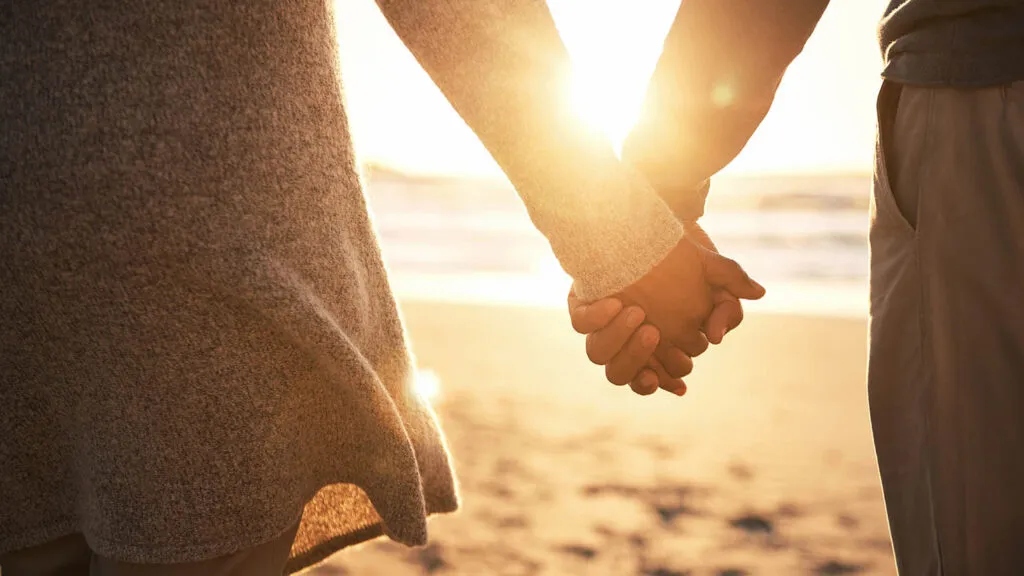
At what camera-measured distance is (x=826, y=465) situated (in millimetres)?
3859

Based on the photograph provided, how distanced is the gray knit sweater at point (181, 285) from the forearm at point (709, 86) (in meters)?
1.06

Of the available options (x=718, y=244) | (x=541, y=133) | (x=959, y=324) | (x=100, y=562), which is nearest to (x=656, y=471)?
(x=959, y=324)

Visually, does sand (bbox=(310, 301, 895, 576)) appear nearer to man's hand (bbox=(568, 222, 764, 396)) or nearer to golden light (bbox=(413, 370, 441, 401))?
golden light (bbox=(413, 370, 441, 401))

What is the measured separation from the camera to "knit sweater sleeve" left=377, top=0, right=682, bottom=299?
1.17 metres

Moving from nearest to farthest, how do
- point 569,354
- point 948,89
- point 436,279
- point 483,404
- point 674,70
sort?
point 948,89 < point 674,70 < point 483,404 < point 569,354 < point 436,279

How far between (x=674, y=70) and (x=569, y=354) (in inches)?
162

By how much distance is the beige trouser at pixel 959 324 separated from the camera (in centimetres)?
129

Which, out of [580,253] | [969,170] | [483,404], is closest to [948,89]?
[969,170]

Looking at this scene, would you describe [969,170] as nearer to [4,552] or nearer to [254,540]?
[254,540]

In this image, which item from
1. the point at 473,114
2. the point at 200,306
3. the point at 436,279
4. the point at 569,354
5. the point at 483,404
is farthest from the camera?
the point at 436,279

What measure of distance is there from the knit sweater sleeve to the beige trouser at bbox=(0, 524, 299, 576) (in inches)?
22.5

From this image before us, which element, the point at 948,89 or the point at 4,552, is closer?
the point at 4,552

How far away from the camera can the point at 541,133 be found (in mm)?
1235

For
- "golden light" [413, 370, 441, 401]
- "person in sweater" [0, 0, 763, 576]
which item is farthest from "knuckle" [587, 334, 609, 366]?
"golden light" [413, 370, 441, 401]
